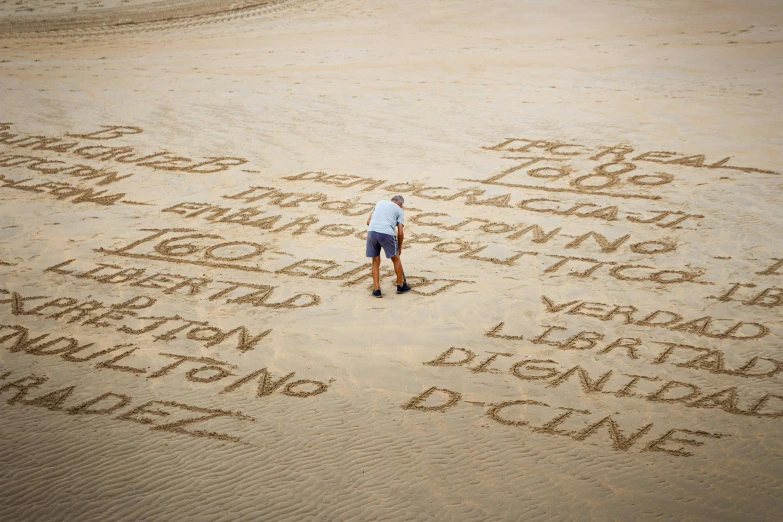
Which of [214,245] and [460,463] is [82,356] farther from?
[460,463]

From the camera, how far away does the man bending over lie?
841 centimetres

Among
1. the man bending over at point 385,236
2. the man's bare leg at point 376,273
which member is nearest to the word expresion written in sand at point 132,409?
the man's bare leg at point 376,273

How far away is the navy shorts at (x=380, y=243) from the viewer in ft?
27.6

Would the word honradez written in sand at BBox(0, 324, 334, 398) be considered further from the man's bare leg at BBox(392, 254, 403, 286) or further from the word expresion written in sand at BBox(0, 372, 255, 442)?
the man's bare leg at BBox(392, 254, 403, 286)

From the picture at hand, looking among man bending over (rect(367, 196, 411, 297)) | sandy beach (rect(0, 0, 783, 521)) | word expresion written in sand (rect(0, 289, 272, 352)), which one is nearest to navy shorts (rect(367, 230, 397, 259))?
man bending over (rect(367, 196, 411, 297))

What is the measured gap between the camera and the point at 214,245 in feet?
32.8

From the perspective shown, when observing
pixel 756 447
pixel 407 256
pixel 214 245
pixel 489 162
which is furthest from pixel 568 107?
pixel 756 447

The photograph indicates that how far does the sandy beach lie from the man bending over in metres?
0.21

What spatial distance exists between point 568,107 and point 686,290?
21.6 ft

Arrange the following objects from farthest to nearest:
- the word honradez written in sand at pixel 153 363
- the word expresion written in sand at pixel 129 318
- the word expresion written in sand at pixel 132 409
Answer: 1. the word expresion written in sand at pixel 129 318
2. the word honradez written in sand at pixel 153 363
3. the word expresion written in sand at pixel 132 409

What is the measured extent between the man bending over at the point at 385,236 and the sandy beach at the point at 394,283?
206mm

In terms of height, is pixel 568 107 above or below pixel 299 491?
above

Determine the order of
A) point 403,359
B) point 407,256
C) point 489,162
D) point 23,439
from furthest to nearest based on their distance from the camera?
point 489,162 → point 407,256 → point 403,359 → point 23,439

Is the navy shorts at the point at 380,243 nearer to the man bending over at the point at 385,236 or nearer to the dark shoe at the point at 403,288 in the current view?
the man bending over at the point at 385,236
